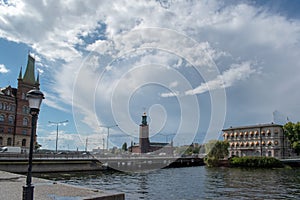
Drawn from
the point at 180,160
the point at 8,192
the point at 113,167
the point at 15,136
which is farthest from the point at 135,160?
the point at 8,192

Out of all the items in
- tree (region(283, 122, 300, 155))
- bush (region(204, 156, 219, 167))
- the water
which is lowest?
bush (region(204, 156, 219, 167))

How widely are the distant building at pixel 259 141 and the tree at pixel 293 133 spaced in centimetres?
647

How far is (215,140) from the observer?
99750 millimetres

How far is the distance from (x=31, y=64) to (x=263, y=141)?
9423cm

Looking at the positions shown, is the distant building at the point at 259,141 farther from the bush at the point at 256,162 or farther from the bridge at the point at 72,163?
the bridge at the point at 72,163

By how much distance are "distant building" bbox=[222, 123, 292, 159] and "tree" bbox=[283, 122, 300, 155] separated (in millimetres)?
6472

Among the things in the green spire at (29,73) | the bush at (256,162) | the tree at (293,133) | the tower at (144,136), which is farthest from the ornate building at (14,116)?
the tree at (293,133)

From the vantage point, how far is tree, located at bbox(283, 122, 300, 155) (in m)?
103

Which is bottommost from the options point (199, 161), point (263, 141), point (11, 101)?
point (199, 161)

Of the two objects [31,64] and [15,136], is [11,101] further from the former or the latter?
[31,64]

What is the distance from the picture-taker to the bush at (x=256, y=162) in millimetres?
88475

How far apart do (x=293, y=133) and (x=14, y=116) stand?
314 feet

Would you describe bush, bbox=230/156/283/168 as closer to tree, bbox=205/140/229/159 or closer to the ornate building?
tree, bbox=205/140/229/159

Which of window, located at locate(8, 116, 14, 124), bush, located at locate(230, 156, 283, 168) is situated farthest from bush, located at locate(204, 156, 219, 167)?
window, located at locate(8, 116, 14, 124)
